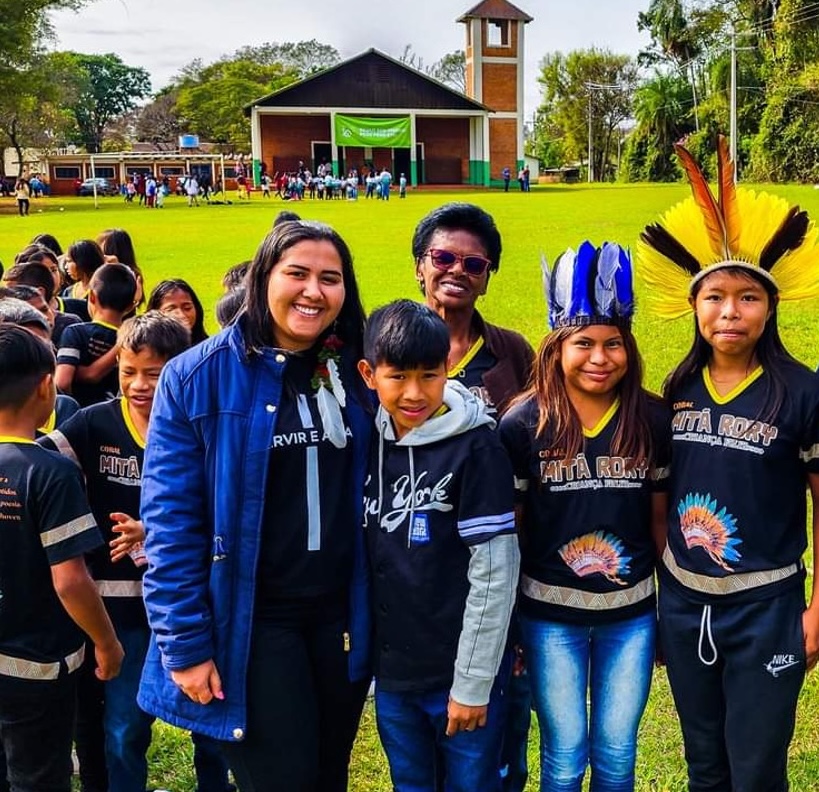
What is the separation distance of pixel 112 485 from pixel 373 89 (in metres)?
49.4

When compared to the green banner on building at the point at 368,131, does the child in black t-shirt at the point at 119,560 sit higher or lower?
lower

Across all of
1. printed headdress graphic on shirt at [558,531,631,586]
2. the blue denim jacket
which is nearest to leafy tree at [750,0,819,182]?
printed headdress graphic on shirt at [558,531,631,586]

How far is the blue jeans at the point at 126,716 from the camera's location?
300 cm

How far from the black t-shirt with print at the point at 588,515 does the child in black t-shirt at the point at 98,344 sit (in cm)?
237

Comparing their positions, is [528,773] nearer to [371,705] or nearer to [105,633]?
[371,705]

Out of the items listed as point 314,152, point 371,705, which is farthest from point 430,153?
point 371,705

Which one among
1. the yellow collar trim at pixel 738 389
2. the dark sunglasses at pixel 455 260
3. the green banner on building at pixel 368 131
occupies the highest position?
the green banner on building at pixel 368 131

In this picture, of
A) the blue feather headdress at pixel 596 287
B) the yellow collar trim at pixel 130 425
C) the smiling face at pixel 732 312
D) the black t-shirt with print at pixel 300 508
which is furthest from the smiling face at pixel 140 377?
the smiling face at pixel 732 312

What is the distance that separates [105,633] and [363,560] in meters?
0.86

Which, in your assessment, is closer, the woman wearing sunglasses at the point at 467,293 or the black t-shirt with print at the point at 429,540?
the black t-shirt with print at the point at 429,540

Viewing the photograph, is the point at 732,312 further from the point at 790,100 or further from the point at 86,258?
the point at 790,100

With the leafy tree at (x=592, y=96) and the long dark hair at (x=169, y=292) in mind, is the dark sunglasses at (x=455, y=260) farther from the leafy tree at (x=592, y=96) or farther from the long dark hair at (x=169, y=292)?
the leafy tree at (x=592, y=96)

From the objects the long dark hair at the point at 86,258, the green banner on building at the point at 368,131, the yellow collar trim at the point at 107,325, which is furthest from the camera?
the green banner on building at the point at 368,131

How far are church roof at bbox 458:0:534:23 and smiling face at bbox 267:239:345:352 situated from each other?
5367 centimetres
